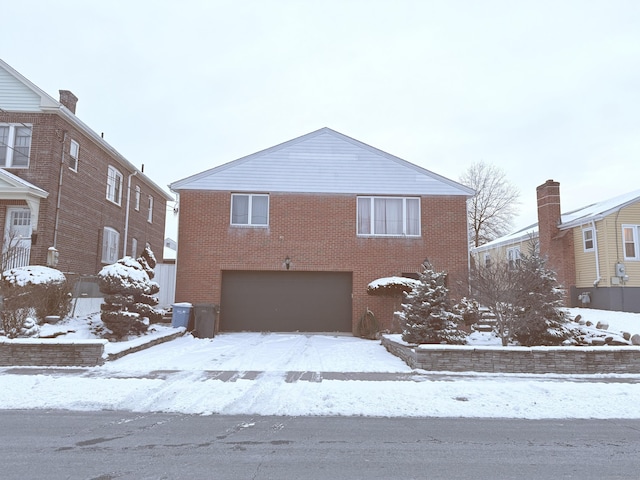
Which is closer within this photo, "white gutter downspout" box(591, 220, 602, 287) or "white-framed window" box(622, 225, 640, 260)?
"white-framed window" box(622, 225, 640, 260)

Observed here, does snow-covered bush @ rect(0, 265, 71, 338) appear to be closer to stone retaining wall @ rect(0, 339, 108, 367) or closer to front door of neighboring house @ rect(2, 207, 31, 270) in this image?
stone retaining wall @ rect(0, 339, 108, 367)

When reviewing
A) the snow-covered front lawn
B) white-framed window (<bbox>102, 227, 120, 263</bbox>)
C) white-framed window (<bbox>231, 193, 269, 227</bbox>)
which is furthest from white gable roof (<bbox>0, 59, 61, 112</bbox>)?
the snow-covered front lawn

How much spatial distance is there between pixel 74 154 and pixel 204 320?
8.53 m

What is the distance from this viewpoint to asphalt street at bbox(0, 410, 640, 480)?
4.38 meters

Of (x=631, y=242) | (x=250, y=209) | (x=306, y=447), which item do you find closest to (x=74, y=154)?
(x=250, y=209)

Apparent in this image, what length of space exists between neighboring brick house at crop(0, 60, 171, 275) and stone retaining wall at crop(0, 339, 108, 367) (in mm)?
3985

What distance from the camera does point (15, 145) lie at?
53.4ft

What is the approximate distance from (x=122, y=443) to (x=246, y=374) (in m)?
4.05

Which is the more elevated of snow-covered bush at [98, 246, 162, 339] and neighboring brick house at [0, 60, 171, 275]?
neighboring brick house at [0, 60, 171, 275]

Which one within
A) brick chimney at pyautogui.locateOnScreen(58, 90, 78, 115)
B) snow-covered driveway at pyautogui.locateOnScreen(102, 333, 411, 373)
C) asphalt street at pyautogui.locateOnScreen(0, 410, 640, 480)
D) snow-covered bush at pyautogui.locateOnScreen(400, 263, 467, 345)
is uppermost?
brick chimney at pyautogui.locateOnScreen(58, 90, 78, 115)

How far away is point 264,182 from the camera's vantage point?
16.8 metres

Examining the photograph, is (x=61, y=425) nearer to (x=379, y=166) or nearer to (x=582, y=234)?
(x=379, y=166)

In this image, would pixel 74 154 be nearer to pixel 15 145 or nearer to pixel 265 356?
pixel 15 145

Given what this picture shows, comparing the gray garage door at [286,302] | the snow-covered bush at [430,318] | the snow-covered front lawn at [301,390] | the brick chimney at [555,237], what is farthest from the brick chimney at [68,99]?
the brick chimney at [555,237]
